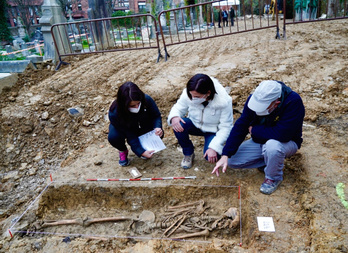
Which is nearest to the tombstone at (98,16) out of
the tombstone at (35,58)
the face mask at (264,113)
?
the tombstone at (35,58)

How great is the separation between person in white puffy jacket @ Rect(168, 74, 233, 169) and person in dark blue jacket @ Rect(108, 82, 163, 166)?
0.32 meters

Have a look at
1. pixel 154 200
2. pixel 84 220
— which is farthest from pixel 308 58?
pixel 84 220

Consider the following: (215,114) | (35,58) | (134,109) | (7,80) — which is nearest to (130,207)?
(134,109)

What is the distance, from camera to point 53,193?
3354mm

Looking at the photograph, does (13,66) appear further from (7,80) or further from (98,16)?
(98,16)

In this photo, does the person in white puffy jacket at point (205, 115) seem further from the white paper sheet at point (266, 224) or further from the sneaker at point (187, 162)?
the white paper sheet at point (266, 224)

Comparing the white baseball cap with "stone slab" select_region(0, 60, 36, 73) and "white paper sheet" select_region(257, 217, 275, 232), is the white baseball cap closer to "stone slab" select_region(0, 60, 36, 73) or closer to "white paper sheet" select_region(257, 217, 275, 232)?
"white paper sheet" select_region(257, 217, 275, 232)

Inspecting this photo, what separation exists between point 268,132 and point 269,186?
A: 61 centimetres

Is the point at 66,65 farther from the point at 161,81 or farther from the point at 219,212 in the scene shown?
the point at 219,212

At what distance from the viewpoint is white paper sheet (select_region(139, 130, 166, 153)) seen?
131 inches

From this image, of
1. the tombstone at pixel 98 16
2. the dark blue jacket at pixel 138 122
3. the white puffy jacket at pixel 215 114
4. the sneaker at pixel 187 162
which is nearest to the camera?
the white puffy jacket at pixel 215 114

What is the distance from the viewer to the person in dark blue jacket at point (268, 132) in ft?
7.70

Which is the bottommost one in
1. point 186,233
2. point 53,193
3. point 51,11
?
point 186,233

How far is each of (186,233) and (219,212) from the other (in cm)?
46
